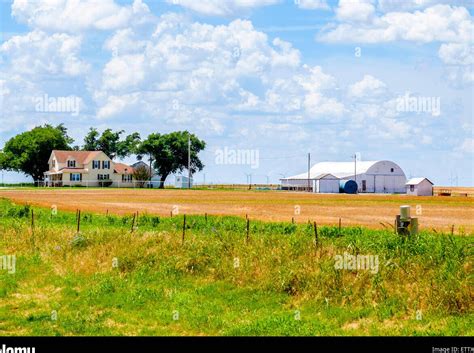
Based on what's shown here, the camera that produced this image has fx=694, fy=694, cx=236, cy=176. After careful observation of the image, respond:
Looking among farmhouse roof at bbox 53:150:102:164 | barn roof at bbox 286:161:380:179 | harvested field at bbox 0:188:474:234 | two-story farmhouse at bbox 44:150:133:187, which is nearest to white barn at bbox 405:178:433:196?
barn roof at bbox 286:161:380:179

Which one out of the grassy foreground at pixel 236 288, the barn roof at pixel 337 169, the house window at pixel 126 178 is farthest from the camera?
the house window at pixel 126 178

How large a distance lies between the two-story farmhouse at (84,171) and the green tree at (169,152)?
5.51 metres

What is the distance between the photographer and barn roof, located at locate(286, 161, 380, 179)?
11711cm

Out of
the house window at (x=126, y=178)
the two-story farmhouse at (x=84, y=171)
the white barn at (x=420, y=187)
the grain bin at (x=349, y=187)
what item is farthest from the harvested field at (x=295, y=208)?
the house window at (x=126, y=178)

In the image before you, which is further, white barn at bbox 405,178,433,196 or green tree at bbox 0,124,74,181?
green tree at bbox 0,124,74,181

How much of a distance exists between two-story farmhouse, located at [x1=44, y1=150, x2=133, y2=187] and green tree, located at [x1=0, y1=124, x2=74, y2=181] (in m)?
3.08

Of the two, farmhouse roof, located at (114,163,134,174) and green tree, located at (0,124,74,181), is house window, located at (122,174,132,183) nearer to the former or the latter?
farmhouse roof, located at (114,163,134,174)

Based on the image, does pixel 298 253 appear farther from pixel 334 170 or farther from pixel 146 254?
pixel 334 170

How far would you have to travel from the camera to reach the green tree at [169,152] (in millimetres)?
126312

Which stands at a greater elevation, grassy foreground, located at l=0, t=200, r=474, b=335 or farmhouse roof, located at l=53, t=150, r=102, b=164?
farmhouse roof, located at l=53, t=150, r=102, b=164

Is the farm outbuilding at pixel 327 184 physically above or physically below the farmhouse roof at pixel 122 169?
below

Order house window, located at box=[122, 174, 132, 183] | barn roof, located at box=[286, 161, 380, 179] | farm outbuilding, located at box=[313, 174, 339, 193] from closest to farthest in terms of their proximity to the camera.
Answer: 1. farm outbuilding, located at box=[313, 174, 339, 193]
2. barn roof, located at box=[286, 161, 380, 179]
3. house window, located at box=[122, 174, 132, 183]

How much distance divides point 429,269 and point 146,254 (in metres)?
8.08

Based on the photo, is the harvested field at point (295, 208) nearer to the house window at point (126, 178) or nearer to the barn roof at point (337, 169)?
the barn roof at point (337, 169)
